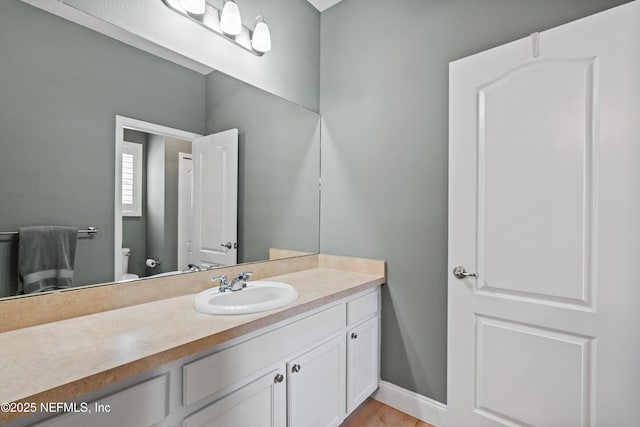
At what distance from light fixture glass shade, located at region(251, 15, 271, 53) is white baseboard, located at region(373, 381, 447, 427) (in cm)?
227

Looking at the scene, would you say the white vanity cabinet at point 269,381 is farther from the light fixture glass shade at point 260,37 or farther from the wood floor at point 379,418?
the light fixture glass shade at point 260,37

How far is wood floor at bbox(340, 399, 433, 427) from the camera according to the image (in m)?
1.78

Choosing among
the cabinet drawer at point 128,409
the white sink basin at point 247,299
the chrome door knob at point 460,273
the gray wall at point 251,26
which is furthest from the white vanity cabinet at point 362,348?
the gray wall at point 251,26

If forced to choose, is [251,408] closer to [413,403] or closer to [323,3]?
[413,403]

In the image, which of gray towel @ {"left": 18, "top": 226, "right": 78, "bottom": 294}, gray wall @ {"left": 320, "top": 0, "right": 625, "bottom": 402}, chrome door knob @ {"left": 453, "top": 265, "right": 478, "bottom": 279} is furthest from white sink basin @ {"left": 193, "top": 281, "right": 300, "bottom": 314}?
chrome door knob @ {"left": 453, "top": 265, "right": 478, "bottom": 279}

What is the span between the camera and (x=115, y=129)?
51.9 inches

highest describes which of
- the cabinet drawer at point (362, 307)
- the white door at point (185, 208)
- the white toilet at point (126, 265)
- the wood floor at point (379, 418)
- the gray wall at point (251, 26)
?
the gray wall at point (251, 26)

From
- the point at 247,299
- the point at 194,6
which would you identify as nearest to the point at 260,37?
the point at 194,6

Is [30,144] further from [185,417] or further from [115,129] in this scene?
[185,417]

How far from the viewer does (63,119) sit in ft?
3.87

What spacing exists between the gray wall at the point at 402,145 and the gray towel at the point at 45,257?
152 centimetres

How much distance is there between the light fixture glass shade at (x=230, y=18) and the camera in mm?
1672

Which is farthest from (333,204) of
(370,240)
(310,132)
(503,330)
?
(503,330)

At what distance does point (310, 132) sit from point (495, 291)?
1.60 metres
